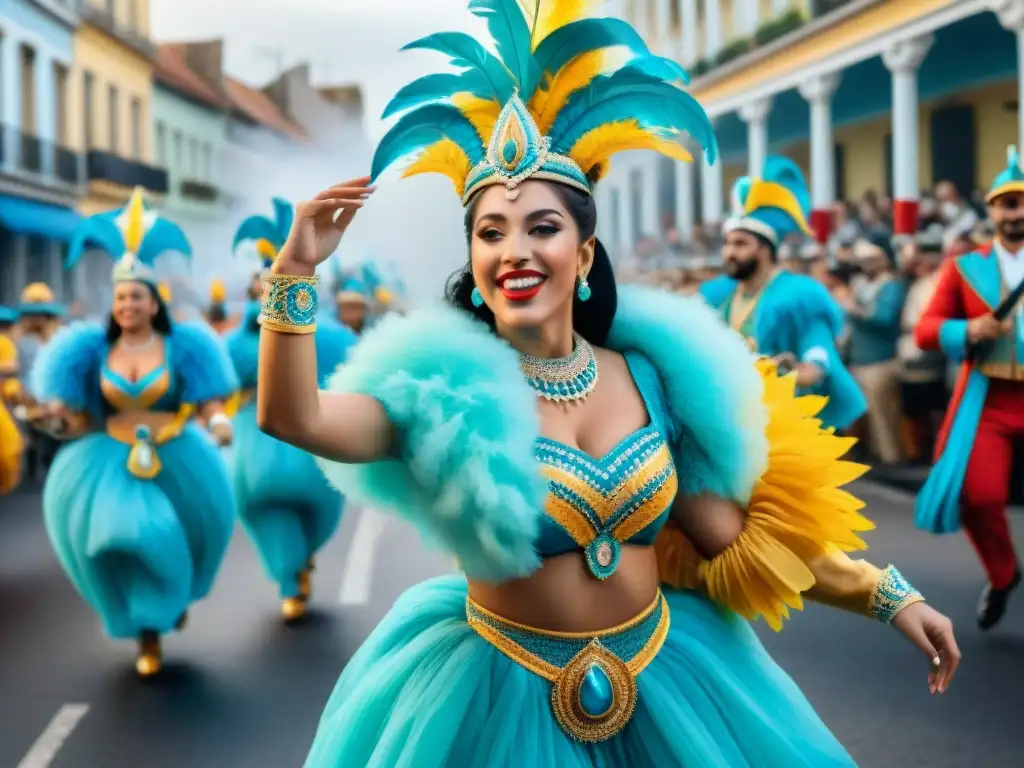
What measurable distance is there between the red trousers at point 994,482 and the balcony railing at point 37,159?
882 inches

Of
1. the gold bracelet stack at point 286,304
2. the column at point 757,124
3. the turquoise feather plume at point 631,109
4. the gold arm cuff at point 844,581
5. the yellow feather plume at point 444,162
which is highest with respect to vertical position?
the column at point 757,124

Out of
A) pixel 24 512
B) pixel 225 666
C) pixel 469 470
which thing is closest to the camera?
pixel 469 470

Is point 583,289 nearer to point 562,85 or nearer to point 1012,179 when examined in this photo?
point 562,85

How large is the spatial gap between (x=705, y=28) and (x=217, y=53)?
62.3ft

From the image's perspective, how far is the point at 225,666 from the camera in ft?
19.9

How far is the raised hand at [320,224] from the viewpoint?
228 centimetres

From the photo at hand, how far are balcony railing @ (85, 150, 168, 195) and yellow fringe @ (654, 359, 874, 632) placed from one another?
2928cm

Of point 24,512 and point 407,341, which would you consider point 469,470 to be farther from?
point 24,512

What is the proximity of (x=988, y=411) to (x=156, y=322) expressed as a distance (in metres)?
4.22

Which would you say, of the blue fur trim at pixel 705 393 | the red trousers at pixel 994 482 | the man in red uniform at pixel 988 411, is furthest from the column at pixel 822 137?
the blue fur trim at pixel 705 393

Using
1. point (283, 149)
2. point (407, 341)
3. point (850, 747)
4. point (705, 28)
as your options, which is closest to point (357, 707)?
point (407, 341)

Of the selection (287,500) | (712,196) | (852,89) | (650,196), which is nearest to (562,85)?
(287,500)

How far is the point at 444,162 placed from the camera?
2762 millimetres

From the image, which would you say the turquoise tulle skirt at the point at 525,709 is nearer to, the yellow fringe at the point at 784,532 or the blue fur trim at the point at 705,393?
the yellow fringe at the point at 784,532
